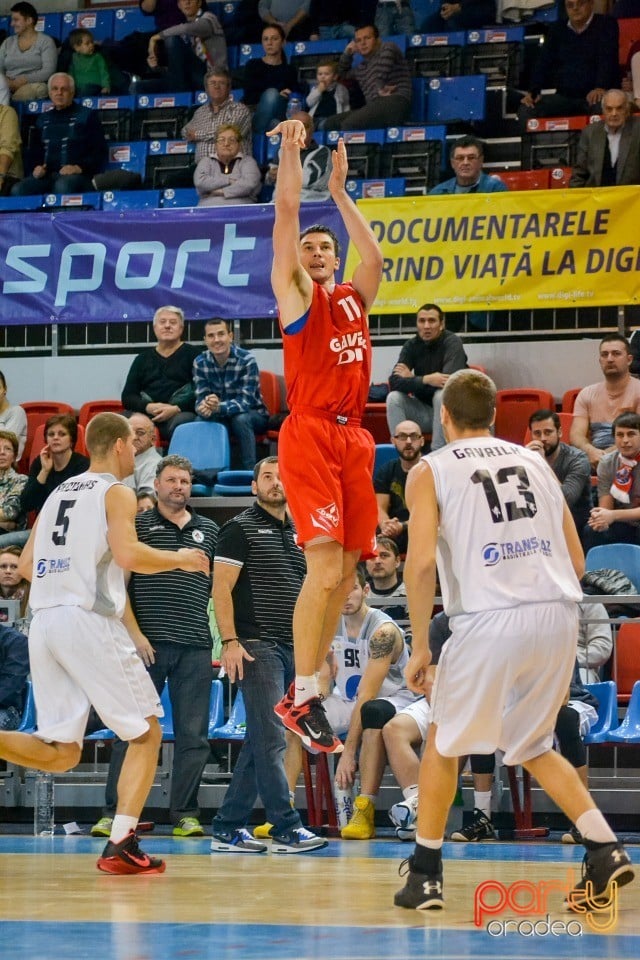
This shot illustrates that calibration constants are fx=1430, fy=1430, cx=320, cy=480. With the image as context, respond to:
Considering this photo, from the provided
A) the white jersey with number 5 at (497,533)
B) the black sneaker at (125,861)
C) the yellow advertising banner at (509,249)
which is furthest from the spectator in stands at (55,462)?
the white jersey with number 5 at (497,533)

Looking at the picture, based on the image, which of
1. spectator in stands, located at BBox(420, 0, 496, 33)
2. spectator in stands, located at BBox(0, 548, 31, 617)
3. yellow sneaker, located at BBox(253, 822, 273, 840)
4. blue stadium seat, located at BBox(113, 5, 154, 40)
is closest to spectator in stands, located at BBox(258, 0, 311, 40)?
spectator in stands, located at BBox(420, 0, 496, 33)

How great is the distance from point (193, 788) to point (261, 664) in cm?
143

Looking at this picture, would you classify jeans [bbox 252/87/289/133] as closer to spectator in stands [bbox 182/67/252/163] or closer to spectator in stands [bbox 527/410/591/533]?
spectator in stands [bbox 182/67/252/163]

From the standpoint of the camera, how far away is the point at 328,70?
15.7 m

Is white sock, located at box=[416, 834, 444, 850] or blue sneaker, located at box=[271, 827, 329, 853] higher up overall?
white sock, located at box=[416, 834, 444, 850]

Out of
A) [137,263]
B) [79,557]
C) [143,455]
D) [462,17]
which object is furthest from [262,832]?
[462,17]

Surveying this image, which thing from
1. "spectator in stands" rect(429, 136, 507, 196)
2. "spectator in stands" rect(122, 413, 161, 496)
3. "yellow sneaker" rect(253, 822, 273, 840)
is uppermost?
"spectator in stands" rect(429, 136, 507, 196)

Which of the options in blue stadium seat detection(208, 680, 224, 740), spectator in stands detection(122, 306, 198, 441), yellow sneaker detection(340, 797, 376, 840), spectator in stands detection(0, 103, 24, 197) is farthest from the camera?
spectator in stands detection(0, 103, 24, 197)

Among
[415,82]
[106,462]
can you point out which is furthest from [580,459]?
[415,82]

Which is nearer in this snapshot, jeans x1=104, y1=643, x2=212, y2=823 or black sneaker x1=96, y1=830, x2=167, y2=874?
black sneaker x1=96, y1=830, x2=167, y2=874

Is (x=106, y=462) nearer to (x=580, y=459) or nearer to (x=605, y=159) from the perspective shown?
(x=580, y=459)

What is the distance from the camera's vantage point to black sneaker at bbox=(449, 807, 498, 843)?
8773 millimetres

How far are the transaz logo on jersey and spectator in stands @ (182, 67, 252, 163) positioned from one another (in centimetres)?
901

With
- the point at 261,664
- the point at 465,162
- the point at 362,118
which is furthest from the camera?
the point at 362,118
